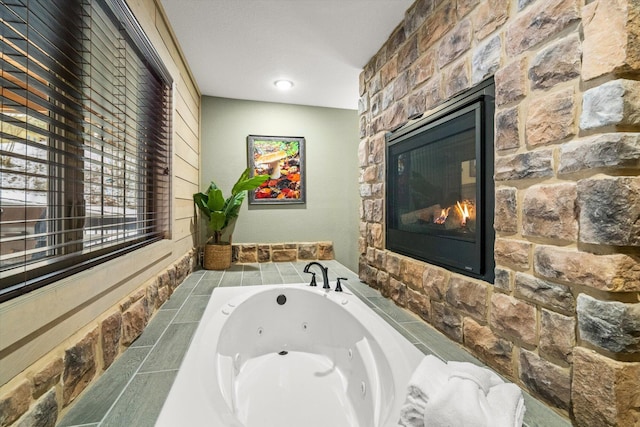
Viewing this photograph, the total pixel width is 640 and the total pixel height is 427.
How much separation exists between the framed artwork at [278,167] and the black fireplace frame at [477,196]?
200cm

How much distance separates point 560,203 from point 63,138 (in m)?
1.74

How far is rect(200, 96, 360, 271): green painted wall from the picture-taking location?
11.7 ft

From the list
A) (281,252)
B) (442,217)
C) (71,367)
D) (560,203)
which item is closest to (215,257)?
(281,252)

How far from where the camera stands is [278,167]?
12.1 feet

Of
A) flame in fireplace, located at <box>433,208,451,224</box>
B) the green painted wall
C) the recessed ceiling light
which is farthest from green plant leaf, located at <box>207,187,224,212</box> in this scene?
flame in fireplace, located at <box>433,208,451,224</box>

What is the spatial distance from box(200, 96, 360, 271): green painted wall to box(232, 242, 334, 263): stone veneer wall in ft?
0.29

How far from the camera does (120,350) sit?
4.49 feet

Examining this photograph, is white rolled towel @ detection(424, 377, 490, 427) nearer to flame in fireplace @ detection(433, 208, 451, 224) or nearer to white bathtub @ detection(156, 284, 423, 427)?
white bathtub @ detection(156, 284, 423, 427)

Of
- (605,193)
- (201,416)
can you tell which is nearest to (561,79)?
(605,193)

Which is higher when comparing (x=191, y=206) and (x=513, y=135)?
(x=513, y=135)

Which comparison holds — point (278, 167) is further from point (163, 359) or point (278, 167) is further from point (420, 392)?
point (420, 392)

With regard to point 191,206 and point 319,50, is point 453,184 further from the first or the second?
point 191,206

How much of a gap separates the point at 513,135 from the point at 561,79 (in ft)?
0.79

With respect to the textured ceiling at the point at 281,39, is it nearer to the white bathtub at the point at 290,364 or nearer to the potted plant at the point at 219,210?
the potted plant at the point at 219,210
